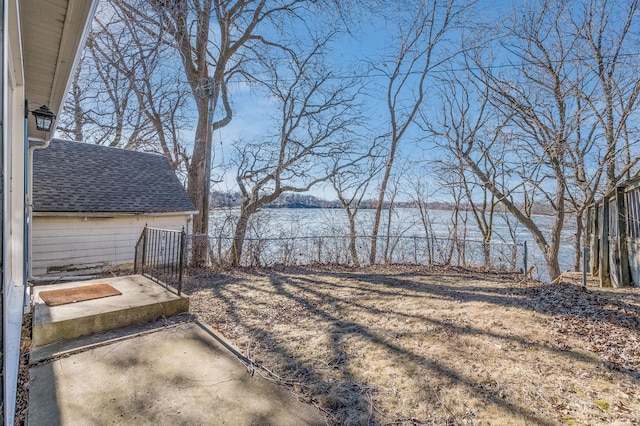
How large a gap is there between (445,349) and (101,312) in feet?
11.5

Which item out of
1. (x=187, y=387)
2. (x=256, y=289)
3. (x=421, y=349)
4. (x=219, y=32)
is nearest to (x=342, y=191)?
(x=219, y=32)

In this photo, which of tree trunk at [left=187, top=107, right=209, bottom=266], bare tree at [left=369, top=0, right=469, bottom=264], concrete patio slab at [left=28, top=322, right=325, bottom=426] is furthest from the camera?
bare tree at [left=369, top=0, right=469, bottom=264]

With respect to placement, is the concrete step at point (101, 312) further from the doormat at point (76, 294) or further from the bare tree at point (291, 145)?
the bare tree at point (291, 145)

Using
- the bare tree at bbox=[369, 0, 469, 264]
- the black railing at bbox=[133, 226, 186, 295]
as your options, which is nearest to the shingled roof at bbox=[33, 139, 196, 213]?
the black railing at bbox=[133, 226, 186, 295]

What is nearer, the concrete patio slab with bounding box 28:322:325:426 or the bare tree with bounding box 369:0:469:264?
the concrete patio slab with bounding box 28:322:325:426

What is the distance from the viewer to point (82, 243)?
8.03m

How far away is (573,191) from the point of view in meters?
11.0

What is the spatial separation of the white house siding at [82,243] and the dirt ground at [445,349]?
15.0ft

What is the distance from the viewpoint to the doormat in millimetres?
3534

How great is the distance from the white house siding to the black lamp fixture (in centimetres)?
481

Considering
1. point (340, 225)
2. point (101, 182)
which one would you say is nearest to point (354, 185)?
point (340, 225)

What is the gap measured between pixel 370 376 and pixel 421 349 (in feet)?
2.35

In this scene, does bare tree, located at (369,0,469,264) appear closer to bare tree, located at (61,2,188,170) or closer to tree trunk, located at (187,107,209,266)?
tree trunk, located at (187,107,209,266)

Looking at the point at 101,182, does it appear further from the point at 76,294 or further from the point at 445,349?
the point at 445,349
